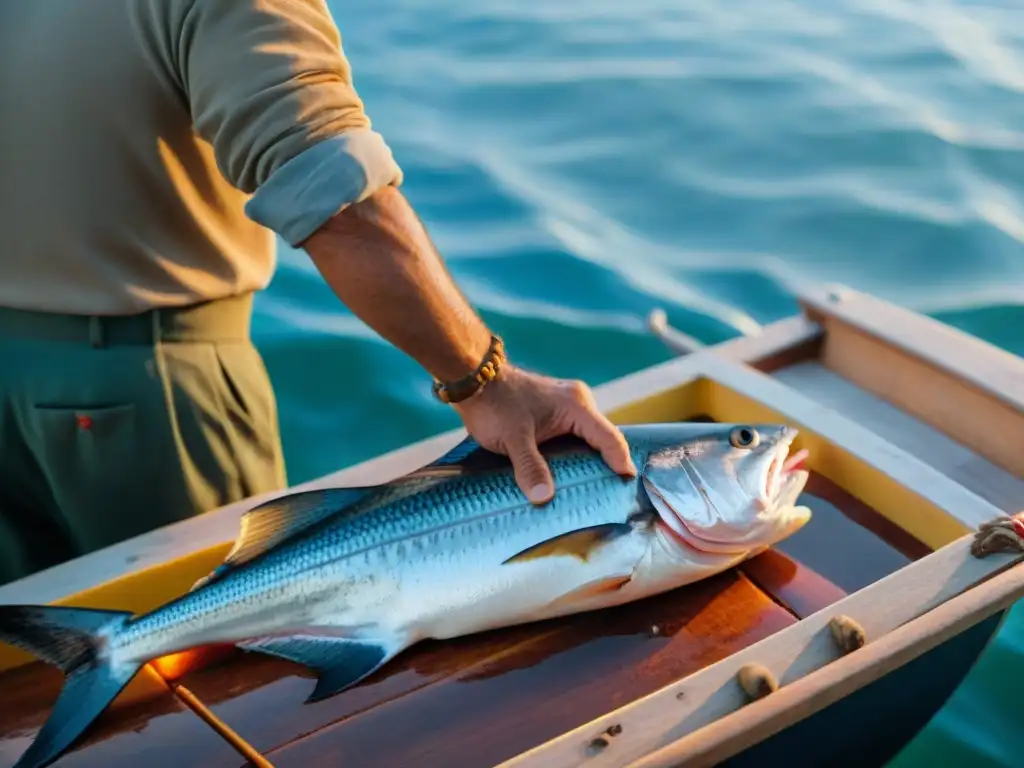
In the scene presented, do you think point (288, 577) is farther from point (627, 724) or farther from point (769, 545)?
point (769, 545)

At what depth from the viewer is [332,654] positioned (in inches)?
95.5

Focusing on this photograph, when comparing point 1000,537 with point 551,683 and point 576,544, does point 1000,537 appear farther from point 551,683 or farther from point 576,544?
point 551,683

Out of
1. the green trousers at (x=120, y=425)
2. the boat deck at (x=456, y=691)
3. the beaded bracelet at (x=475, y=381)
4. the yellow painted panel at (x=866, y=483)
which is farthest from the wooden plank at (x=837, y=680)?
the green trousers at (x=120, y=425)

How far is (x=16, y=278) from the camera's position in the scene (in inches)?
102

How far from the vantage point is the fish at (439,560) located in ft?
7.76

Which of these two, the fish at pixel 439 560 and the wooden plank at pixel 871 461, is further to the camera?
the wooden plank at pixel 871 461

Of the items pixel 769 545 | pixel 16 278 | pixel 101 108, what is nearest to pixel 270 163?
pixel 101 108

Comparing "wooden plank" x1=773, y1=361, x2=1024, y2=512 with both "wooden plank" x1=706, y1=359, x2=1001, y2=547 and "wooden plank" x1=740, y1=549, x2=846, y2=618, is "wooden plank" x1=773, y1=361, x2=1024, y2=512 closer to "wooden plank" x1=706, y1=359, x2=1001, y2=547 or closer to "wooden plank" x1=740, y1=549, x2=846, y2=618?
"wooden plank" x1=706, y1=359, x2=1001, y2=547

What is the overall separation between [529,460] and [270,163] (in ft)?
2.76

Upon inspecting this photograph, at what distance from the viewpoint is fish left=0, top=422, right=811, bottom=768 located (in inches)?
93.1

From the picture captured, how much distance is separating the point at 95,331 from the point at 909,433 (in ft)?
7.60

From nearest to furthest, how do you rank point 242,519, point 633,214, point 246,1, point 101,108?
point 246,1 < point 101,108 < point 242,519 < point 633,214

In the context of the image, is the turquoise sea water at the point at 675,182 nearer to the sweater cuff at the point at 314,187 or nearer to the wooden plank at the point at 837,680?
the wooden plank at the point at 837,680

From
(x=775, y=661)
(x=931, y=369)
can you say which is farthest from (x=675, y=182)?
(x=775, y=661)
